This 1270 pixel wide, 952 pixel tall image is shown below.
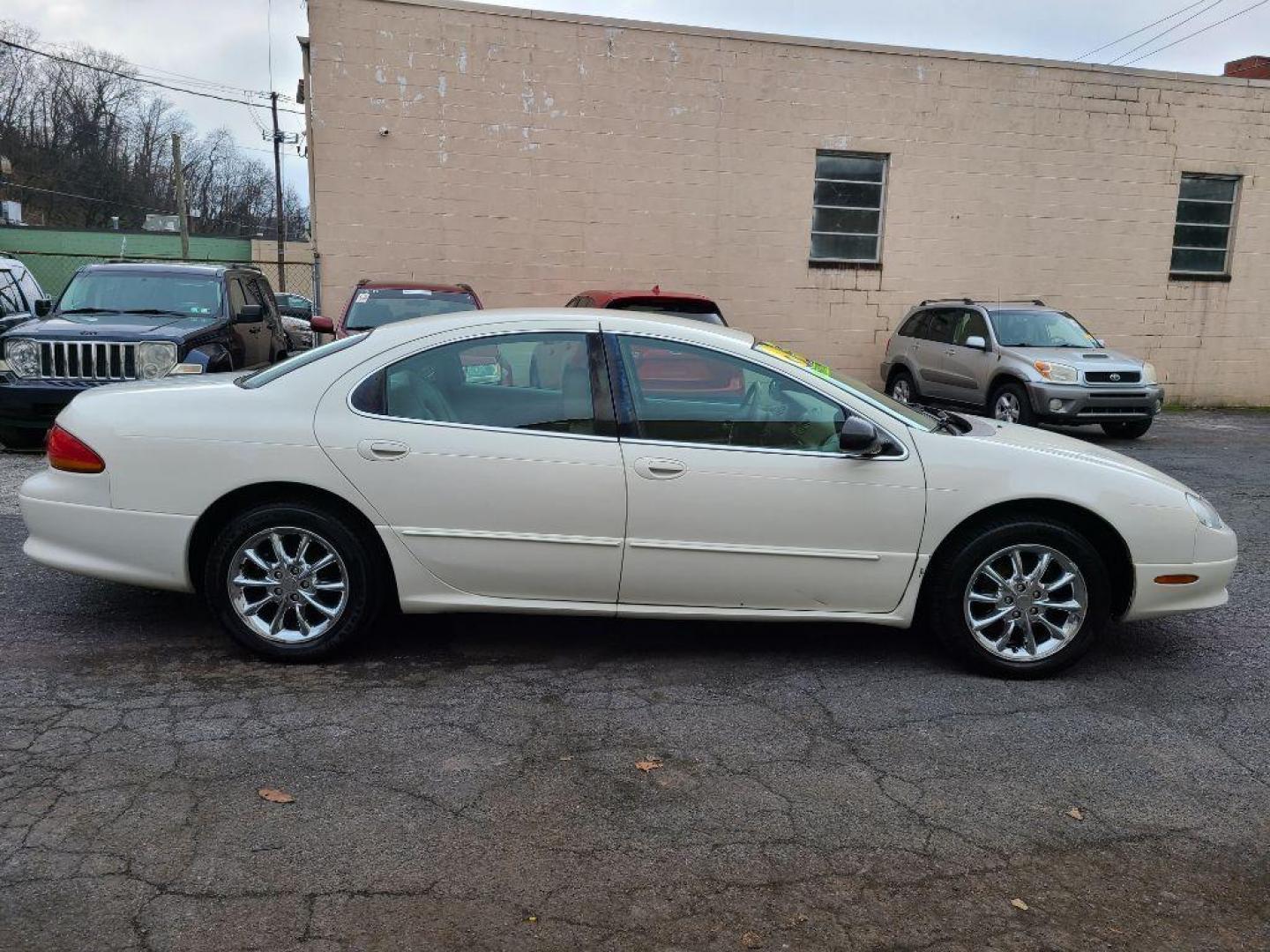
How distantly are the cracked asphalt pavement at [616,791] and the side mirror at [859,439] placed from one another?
3.25 ft

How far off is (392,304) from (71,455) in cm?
596

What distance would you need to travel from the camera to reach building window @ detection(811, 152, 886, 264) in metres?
15.3

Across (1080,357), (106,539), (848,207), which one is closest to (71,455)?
(106,539)

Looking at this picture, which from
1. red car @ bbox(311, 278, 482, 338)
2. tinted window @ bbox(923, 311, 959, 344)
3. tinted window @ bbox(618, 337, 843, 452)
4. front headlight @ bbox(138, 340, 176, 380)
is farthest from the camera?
tinted window @ bbox(923, 311, 959, 344)

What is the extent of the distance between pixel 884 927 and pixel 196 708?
264cm

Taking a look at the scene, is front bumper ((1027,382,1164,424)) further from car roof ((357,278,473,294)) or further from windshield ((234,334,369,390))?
windshield ((234,334,369,390))

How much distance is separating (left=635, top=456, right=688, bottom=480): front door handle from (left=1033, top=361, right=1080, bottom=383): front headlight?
8.96 m

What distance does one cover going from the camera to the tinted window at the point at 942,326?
13.8 m

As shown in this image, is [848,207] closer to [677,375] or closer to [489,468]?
[677,375]

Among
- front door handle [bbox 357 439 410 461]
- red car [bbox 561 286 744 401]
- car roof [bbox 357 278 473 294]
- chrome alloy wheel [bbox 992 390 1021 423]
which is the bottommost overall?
chrome alloy wheel [bbox 992 390 1021 423]

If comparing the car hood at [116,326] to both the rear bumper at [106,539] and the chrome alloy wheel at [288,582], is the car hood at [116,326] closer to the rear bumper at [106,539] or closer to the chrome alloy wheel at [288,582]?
the rear bumper at [106,539]

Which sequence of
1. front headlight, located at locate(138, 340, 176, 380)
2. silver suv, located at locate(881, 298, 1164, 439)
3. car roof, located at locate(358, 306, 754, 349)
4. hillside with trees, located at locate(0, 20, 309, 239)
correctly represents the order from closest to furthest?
car roof, located at locate(358, 306, 754, 349) → front headlight, located at locate(138, 340, 176, 380) → silver suv, located at locate(881, 298, 1164, 439) → hillside with trees, located at locate(0, 20, 309, 239)

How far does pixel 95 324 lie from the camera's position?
9016 millimetres

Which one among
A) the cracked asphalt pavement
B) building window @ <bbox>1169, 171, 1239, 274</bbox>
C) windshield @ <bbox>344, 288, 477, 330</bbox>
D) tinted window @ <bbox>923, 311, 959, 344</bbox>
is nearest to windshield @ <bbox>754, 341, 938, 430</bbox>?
the cracked asphalt pavement
